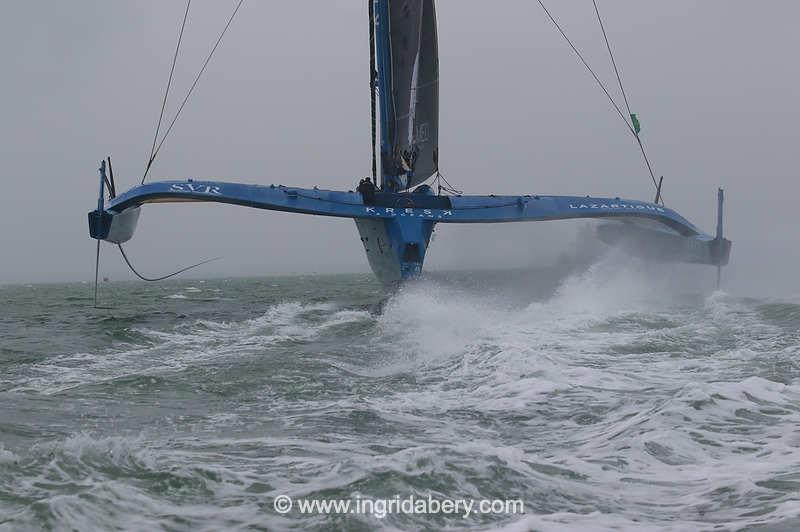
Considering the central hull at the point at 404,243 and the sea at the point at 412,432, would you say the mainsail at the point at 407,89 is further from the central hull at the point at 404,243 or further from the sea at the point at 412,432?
the sea at the point at 412,432

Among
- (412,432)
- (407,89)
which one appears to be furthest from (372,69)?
(412,432)

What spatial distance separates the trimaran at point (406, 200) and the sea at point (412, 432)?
175 inches

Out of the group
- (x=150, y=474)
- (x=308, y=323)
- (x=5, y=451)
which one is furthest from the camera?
(x=308, y=323)

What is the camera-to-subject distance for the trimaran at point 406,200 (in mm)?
14750

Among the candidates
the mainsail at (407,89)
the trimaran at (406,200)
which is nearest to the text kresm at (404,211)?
the trimaran at (406,200)

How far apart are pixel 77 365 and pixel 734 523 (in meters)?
7.32

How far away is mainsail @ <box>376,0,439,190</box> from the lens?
57.4 ft

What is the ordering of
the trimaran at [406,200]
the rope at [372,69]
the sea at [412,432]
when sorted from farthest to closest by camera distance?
the rope at [372,69] → the trimaran at [406,200] → the sea at [412,432]

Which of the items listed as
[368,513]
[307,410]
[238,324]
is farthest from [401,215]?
[368,513]

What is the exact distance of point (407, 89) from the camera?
1783cm

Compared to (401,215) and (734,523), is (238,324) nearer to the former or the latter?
(401,215)

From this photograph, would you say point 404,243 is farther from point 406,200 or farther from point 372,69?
point 372,69

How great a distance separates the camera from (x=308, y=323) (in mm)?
14086

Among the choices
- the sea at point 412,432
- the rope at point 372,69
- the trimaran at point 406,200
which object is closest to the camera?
the sea at point 412,432
